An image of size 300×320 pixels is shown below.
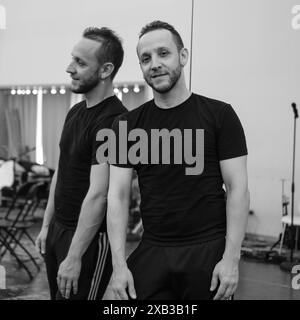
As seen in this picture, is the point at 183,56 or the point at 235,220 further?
the point at 183,56

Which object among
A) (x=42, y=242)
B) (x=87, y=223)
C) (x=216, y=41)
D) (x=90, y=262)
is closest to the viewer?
(x=87, y=223)

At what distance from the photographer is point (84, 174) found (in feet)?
5.49

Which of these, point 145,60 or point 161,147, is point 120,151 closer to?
point 161,147

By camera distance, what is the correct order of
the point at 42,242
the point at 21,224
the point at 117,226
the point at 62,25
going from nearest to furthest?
1. the point at 117,226
2. the point at 42,242
3. the point at 62,25
4. the point at 21,224

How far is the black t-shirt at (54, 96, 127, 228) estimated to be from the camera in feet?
5.35

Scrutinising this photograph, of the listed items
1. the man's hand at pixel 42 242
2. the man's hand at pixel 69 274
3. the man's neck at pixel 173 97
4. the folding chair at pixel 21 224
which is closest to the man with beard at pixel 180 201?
the man's neck at pixel 173 97

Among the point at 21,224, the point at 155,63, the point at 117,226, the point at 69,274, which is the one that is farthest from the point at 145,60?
the point at 21,224

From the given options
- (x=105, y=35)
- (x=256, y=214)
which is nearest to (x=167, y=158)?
(x=105, y=35)

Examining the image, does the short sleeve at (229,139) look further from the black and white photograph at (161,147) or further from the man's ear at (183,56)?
the man's ear at (183,56)

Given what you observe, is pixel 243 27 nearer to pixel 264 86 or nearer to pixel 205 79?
pixel 205 79

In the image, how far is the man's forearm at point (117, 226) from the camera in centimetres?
144

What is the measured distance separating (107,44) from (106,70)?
3.7 inches

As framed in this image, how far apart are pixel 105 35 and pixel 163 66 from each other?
394mm
